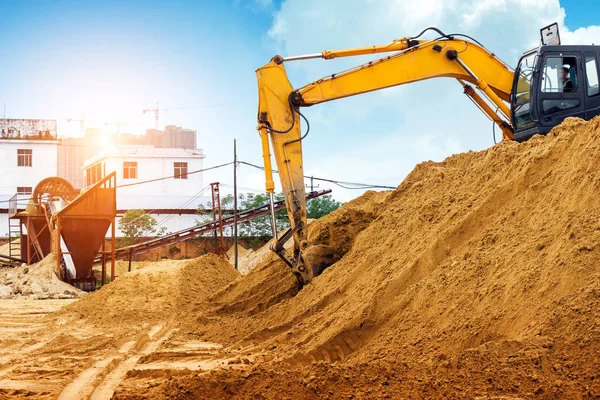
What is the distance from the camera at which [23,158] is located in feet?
166

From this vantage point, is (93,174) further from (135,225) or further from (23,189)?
(135,225)

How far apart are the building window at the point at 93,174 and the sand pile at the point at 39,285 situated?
25628 mm

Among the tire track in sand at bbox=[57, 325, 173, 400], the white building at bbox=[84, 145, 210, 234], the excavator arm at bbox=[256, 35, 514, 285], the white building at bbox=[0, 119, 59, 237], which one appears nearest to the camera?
the tire track in sand at bbox=[57, 325, 173, 400]

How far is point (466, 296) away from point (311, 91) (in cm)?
618

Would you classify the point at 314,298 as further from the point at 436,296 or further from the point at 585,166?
the point at 585,166

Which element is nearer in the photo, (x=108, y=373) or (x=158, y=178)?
(x=108, y=373)

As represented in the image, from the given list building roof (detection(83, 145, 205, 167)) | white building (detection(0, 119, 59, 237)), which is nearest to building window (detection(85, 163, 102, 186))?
building roof (detection(83, 145, 205, 167))

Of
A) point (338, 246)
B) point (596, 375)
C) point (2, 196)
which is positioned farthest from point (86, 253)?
point (2, 196)

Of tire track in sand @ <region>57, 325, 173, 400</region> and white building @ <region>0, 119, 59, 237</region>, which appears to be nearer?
tire track in sand @ <region>57, 325, 173, 400</region>

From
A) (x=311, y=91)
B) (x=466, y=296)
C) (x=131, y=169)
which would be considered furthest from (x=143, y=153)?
(x=466, y=296)

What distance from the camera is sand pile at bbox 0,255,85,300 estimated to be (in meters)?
22.3

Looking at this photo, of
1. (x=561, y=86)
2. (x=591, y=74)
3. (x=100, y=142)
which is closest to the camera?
(x=591, y=74)

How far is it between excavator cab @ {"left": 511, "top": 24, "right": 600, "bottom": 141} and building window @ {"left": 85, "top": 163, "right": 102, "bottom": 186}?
130ft

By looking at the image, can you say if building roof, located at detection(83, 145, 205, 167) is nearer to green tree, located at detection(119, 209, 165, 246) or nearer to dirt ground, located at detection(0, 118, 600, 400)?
green tree, located at detection(119, 209, 165, 246)
